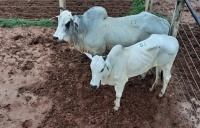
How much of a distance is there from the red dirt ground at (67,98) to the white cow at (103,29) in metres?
0.68

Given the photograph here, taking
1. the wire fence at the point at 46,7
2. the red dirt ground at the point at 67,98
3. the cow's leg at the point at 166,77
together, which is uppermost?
the wire fence at the point at 46,7

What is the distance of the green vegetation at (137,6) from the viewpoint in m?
6.98

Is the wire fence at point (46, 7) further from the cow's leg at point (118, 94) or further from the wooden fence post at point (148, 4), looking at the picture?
the cow's leg at point (118, 94)

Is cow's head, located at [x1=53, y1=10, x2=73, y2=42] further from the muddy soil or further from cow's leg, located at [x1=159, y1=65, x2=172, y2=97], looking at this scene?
cow's leg, located at [x1=159, y1=65, x2=172, y2=97]

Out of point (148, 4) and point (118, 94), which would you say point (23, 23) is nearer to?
point (148, 4)

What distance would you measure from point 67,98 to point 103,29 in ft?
4.08

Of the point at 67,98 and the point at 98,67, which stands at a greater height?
the point at 98,67

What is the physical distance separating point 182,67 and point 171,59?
3.70ft

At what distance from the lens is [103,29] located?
4.87 m

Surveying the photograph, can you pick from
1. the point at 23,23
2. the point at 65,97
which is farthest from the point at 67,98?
the point at 23,23

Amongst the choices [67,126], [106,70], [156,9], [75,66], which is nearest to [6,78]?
[75,66]

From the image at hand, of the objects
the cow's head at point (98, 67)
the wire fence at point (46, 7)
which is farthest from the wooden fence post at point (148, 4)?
the cow's head at point (98, 67)

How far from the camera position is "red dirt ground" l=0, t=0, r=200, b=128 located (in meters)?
4.47

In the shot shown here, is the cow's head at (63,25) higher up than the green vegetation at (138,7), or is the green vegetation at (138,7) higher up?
the cow's head at (63,25)
